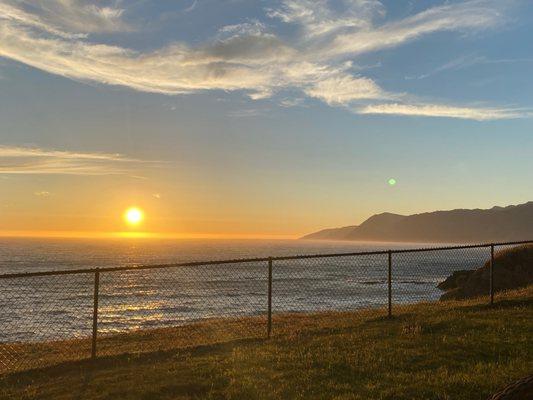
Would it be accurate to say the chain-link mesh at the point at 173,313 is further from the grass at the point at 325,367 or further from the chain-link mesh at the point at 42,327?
the grass at the point at 325,367

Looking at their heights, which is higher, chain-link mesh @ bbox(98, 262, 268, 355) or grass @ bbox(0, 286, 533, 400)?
grass @ bbox(0, 286, 533, 400)

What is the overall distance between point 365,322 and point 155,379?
723 centimetres

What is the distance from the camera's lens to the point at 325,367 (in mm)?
9164

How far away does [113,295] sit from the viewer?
63969 millimetres

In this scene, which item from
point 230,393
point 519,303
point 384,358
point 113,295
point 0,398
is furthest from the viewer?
point 113,295

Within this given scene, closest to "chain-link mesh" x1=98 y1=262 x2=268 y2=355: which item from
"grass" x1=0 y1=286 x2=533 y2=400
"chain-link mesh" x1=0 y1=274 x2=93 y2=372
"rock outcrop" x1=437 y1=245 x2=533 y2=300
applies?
"chain-link mesh" x1=0 y1=274 x2=93 y2=372

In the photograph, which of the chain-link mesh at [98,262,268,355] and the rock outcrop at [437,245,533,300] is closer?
the chain-link mesh at [98,262,268,355]

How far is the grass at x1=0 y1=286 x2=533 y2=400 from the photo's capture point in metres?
7.76

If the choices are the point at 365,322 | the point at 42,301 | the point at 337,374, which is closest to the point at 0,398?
the point at 337,374

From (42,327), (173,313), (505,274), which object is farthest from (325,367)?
(173,313)

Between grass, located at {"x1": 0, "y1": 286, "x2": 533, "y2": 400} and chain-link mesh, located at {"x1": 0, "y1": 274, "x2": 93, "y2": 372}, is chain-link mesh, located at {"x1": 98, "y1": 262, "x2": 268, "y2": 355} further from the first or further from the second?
grass, located at {"x1": 0, "y1": 286, "x2": 533, "y2": 400}

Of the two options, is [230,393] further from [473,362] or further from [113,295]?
[113,295]

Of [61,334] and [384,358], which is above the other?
[384,358]

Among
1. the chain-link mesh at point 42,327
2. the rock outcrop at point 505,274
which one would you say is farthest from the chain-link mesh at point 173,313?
the rock outcrop at point 505,274
